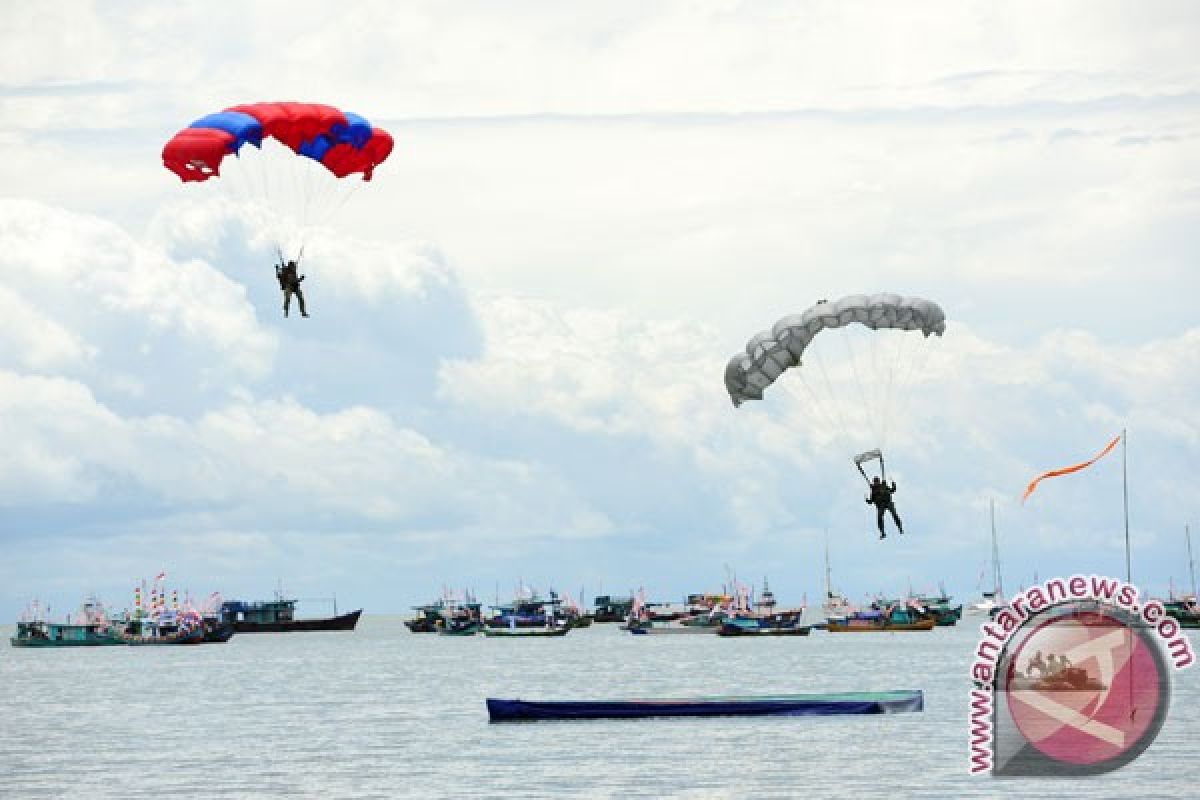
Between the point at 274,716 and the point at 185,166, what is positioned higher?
the point at 185,166

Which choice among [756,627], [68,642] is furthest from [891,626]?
[68,642]

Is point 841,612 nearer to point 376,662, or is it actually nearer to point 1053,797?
point 376,662

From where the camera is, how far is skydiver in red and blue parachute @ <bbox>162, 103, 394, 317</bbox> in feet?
153

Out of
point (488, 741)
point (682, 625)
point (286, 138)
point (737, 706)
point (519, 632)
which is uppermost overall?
point (286, 138)

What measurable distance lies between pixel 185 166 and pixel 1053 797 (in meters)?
28.2

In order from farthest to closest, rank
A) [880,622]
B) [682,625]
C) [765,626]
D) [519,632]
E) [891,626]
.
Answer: [519,632], [682,625], [880,622], [891,626], [765,626]

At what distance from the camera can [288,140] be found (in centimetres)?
4844

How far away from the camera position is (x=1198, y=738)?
6375 cm

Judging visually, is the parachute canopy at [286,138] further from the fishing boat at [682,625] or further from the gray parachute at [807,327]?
the fishing boat at [682,625]

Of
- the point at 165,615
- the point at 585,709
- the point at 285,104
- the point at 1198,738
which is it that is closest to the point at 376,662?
the point at 165,615

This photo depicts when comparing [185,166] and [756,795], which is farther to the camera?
[756,795]

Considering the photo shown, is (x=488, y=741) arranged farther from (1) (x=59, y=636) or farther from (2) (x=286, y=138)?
(1) (x=59, y=636)

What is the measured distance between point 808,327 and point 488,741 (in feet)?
80.8

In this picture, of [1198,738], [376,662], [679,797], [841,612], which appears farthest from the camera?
[841,612]
